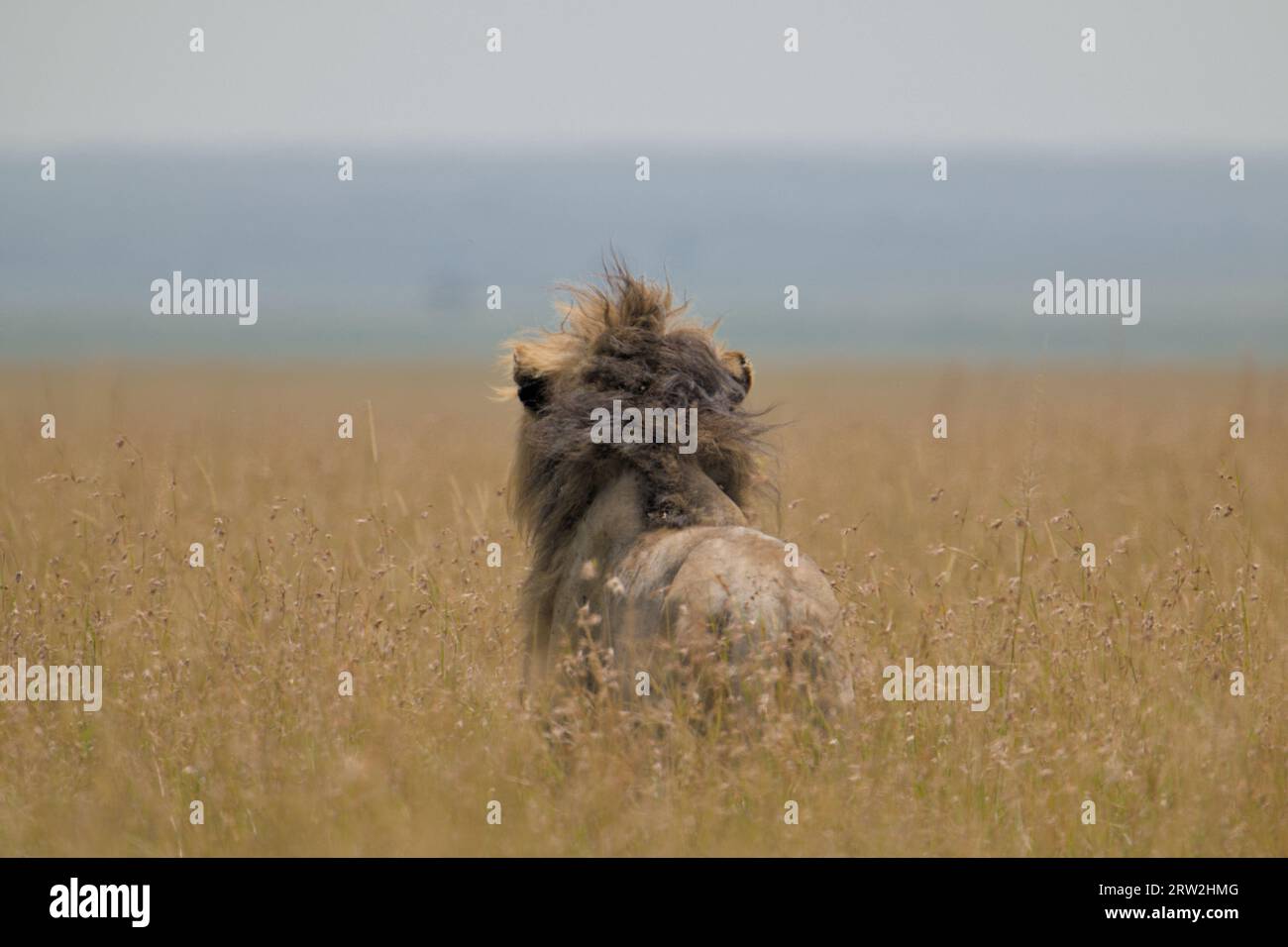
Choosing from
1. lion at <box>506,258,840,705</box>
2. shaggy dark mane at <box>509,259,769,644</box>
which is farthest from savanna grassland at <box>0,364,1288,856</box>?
shaggy dark mane at <box>509,259,769,644</box>

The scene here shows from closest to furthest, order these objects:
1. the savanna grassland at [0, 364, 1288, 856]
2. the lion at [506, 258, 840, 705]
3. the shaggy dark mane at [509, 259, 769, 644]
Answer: the savanna grassland at [0, 364, 1288, 856] → the lion at [506, 258, 840, 705] → the shaggy dark mane at [509, 259, 769, 644]

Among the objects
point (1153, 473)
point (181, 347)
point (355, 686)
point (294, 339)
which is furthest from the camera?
point (294, 339)

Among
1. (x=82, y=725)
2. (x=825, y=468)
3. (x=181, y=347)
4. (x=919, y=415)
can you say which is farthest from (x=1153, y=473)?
(x=181, y=347)

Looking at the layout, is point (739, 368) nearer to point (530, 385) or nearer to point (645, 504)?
point (530, 385)

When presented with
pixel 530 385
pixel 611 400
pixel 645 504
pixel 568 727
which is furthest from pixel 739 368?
pixel 568 727

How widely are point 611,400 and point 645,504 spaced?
1.76 ft

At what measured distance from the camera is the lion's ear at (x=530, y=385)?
6977 mm

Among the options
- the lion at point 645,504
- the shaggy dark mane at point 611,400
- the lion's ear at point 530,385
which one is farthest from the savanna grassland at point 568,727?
the lion's ear at point 530,385

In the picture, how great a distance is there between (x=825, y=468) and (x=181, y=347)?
344ft

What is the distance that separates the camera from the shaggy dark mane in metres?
6.56

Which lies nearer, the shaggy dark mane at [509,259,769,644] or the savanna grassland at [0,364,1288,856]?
the savanna grassland at [0,364,1288,856]

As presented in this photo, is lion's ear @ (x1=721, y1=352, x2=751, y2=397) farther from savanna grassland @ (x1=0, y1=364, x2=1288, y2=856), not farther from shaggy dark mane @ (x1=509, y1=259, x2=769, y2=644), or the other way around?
savanna grassland @ (x1=0, y1=364, x2=1288, y2=856)

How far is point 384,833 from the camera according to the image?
17.0 ft

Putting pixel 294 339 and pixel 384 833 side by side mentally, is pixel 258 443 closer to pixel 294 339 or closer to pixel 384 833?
pixel 384 833
